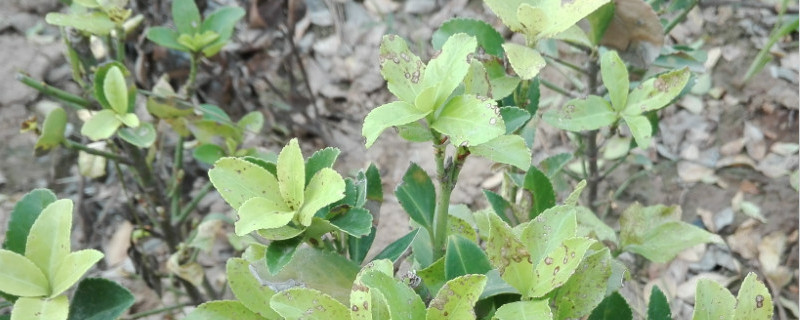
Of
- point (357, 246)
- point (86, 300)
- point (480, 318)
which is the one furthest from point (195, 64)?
point (480, 318)

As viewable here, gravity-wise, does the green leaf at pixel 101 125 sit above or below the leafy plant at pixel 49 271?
below

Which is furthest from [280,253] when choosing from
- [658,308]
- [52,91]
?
[52,91]

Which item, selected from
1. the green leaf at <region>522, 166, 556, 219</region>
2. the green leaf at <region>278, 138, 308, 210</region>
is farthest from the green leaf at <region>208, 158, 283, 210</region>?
the green leaf at <region>522, 166, 556, 219</region>

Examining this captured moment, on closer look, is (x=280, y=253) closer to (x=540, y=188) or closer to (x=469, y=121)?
(x=469, y=121)

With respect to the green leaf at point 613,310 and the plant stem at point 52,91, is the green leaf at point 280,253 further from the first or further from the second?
the plant stem at point 52,91

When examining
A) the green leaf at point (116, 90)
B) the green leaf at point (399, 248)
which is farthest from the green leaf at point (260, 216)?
the green leaf at point (116, 90)

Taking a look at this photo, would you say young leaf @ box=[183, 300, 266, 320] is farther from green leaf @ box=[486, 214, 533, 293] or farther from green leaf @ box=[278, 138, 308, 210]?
green leaf @ box=[486, 214, 533, 293]
